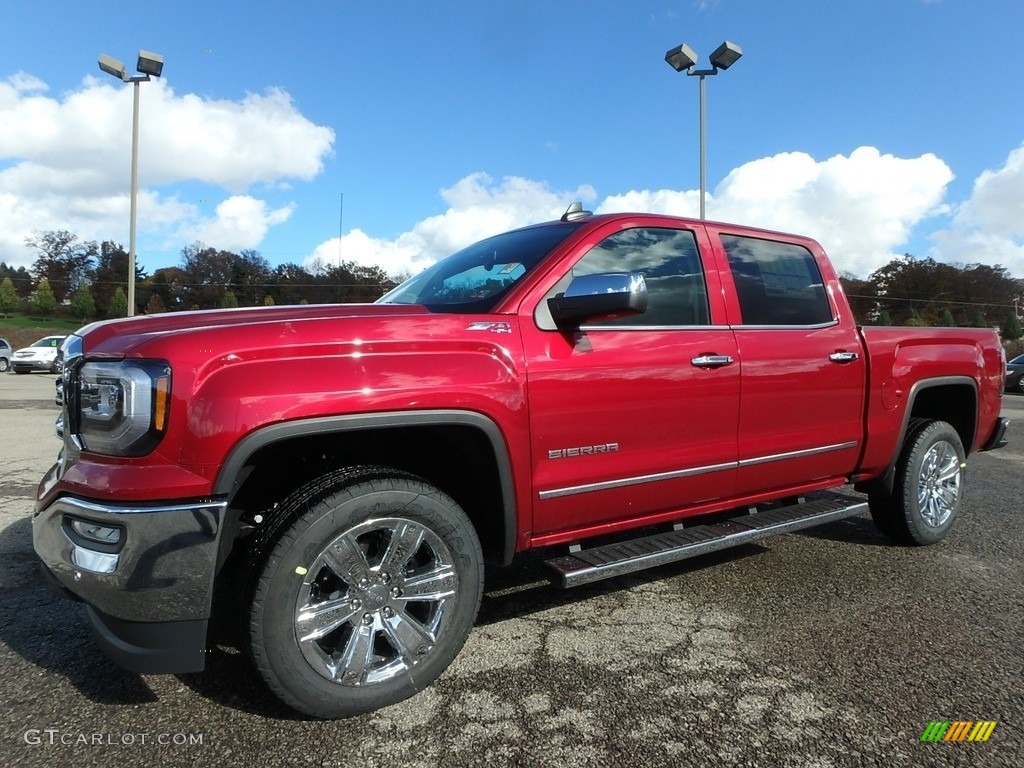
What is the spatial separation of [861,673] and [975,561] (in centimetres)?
209

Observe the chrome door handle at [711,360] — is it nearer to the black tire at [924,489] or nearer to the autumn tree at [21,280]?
the black tire at [924,489]

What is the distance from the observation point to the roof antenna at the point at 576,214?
3.43 meters

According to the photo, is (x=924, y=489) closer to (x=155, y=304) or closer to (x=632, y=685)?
(x=632, y=685)

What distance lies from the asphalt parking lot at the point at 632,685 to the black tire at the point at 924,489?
425mm

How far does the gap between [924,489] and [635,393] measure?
2676 mm

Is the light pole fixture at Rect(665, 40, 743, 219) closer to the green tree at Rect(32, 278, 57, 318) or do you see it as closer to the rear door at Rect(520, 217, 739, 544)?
the rear door at Rect(520, 217, 739, 544)

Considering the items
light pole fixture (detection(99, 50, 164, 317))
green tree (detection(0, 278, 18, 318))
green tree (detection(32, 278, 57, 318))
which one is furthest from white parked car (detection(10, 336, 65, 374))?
green tree (detection(0, 278, 18, 318))

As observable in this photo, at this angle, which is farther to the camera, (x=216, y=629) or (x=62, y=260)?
(x=62, y=260)

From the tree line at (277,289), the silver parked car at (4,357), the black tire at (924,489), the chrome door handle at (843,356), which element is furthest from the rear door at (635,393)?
the tree line at (277,289)

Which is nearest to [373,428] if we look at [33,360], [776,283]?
[776,283]

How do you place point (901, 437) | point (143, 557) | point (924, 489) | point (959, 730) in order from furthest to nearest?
point (924, 489) → point (901, 437) → point (959, 730) → point (143, 557)

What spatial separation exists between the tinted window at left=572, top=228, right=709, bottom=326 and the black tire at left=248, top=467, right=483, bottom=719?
130cm

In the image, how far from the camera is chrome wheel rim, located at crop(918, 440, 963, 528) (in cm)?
431

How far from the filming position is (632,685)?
2.57 metres
